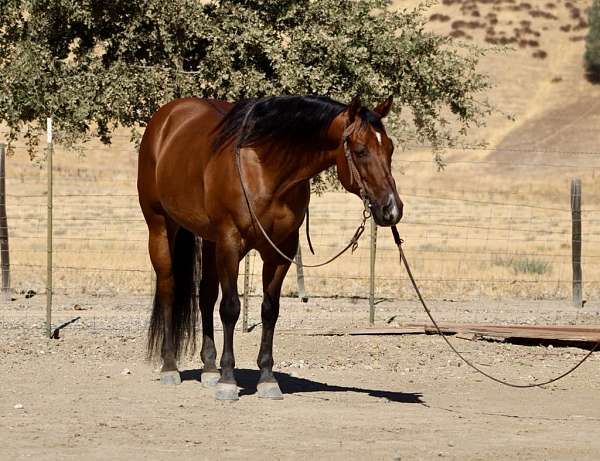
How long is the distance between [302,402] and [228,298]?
94cm

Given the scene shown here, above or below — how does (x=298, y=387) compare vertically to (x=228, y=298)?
below

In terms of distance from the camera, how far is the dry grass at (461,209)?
1992cm

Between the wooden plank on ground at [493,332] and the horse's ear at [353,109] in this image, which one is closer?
the horse's ear at [353,109]

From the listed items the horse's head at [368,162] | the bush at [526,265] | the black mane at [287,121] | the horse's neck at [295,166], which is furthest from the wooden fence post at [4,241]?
the bush at [526,265]

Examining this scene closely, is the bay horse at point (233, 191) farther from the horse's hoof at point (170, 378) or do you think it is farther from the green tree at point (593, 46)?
the green tree at point (593, 46)

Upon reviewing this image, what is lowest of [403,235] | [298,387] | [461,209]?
[298,387]

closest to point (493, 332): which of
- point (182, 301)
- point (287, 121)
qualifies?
point (182, 301)

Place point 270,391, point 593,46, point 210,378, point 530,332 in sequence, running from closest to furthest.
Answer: point 270,391 → point 210,378 → point 530,332 → point 593,46

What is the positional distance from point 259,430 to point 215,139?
8.20 ft

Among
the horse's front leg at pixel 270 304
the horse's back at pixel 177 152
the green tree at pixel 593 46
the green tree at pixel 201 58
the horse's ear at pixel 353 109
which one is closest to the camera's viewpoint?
the horse's ear at pixel 353 109

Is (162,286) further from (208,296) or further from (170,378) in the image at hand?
(170,378)

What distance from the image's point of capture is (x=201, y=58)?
55.8ft

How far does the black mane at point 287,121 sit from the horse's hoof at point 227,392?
1747 mm

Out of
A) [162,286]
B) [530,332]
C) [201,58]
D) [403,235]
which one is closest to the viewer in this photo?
[162,286]
